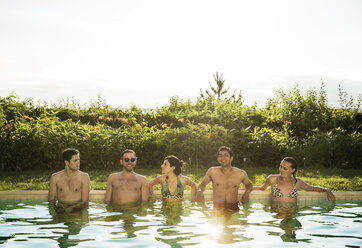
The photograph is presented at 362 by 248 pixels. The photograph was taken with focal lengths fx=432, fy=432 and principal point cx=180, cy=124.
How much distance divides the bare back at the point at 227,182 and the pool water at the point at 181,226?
13.1 inches

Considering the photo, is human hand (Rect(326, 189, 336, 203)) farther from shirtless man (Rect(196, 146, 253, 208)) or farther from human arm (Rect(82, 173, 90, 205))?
human arm (Rect(82, 173, 90, 205))

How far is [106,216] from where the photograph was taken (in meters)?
7.91

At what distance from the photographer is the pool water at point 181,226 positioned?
636cm

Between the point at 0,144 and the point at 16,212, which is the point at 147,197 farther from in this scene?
the point at 0,144

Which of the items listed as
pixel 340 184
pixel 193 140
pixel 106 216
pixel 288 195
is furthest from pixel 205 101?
pixel 106 216

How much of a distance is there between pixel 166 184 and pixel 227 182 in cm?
127

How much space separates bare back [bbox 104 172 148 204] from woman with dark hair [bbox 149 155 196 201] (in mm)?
298

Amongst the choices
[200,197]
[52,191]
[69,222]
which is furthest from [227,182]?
[52,191]

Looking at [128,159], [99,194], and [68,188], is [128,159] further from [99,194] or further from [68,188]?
[99,194]

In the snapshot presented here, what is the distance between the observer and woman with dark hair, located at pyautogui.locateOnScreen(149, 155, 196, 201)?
859cm

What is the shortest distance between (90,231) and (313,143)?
31.6 ft

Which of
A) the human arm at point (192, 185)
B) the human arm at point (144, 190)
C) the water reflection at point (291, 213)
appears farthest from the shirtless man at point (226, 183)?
the human arm at point (144, 190)

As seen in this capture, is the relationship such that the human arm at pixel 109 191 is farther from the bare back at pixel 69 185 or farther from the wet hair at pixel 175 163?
the wet hair at pixel 175 163

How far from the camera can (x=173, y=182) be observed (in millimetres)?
8812
